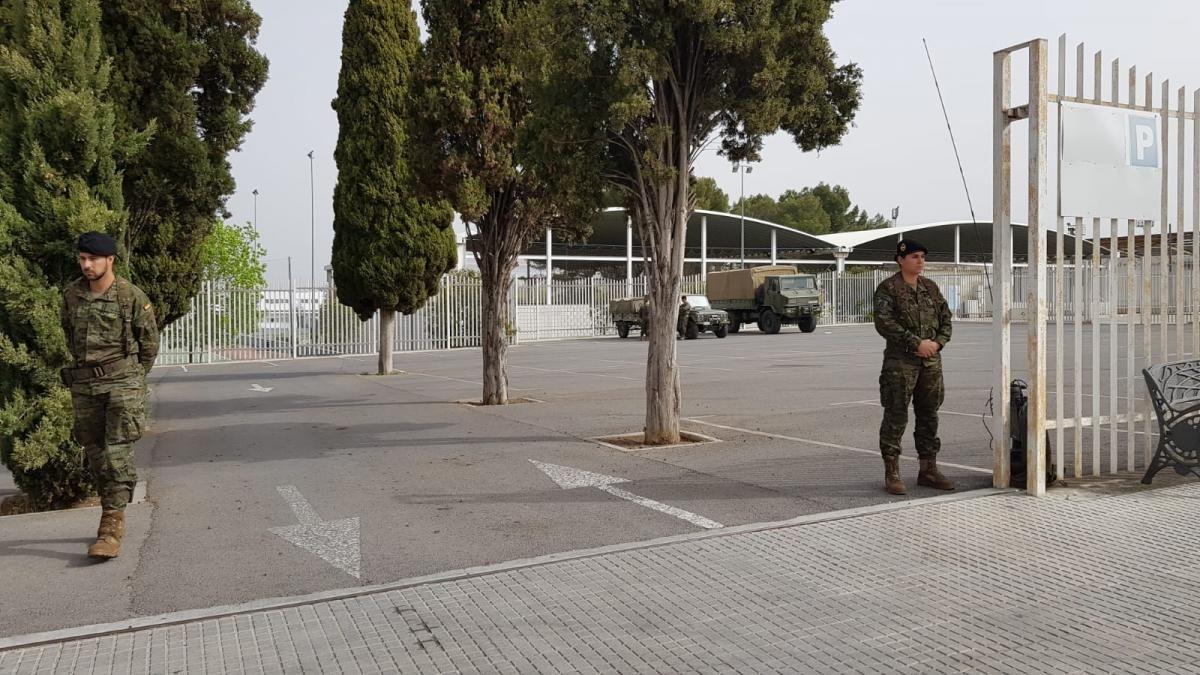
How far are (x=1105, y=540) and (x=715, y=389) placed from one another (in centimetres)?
966

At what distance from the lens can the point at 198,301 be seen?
86.1ft

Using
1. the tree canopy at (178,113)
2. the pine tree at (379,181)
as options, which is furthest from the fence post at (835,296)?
the tree canopy at (178,113)

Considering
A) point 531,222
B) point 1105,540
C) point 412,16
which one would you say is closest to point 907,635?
point 1105,540

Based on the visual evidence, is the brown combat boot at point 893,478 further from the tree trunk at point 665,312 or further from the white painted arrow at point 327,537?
the white painted arrow at point 327,537

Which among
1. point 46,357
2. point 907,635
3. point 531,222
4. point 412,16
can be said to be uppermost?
point 412,16

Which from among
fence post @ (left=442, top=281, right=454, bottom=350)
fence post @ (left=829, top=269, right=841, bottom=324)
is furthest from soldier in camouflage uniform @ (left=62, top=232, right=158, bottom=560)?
fence post @ (left=829, top=269, right=841, bottom=324)

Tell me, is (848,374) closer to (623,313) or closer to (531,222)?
(531,222)

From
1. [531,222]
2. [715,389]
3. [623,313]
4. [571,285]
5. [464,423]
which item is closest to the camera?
[464,423]

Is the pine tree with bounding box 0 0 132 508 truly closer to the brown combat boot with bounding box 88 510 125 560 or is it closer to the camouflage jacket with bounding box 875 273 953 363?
the brown combat boot with bounding box 88 510 125 560

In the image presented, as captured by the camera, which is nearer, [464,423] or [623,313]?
[464,423]

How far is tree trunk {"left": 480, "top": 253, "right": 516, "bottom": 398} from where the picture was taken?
13608mm

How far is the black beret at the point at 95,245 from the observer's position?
18.5ft

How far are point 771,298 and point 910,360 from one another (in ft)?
94.5

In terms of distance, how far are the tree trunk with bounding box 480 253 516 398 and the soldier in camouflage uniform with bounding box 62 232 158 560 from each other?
775 centimetres
